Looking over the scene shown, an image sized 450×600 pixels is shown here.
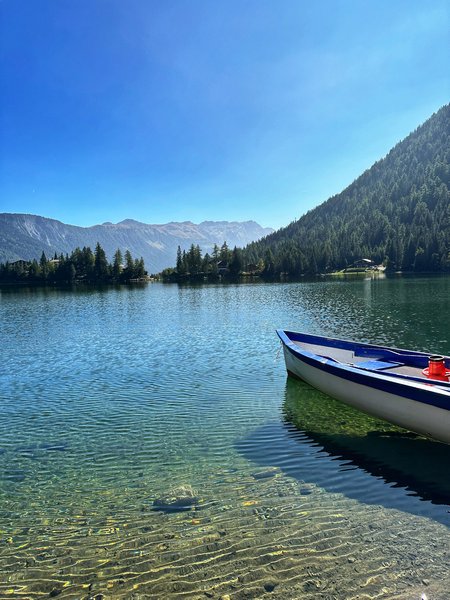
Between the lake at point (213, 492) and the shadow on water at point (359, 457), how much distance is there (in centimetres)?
6

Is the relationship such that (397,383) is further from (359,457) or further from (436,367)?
(436,367)

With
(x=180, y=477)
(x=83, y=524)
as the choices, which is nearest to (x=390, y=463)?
(x=180, y=477)

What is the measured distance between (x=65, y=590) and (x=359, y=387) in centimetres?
1134

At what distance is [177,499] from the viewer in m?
10.4

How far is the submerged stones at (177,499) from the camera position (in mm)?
10039

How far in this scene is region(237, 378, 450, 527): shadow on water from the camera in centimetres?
1026

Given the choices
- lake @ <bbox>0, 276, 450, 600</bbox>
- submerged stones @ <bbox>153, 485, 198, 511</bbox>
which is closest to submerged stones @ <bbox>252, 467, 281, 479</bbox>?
lake @ <bbox>0, 276, 450, 600</bbox>

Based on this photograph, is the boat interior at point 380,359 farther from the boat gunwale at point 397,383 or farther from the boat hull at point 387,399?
the boat hull at point 387,399

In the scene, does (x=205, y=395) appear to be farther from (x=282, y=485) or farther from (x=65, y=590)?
(x=65, y=590)

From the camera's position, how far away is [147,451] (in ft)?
45.3

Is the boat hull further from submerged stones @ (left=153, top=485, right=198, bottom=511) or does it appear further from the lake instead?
submerged stones @ (left=153, top=485, right=198, bottom=511)

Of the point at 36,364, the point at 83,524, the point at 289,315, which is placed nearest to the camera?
the point at 83,524

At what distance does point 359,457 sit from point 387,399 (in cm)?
235

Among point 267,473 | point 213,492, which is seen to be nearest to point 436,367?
point 267,473
